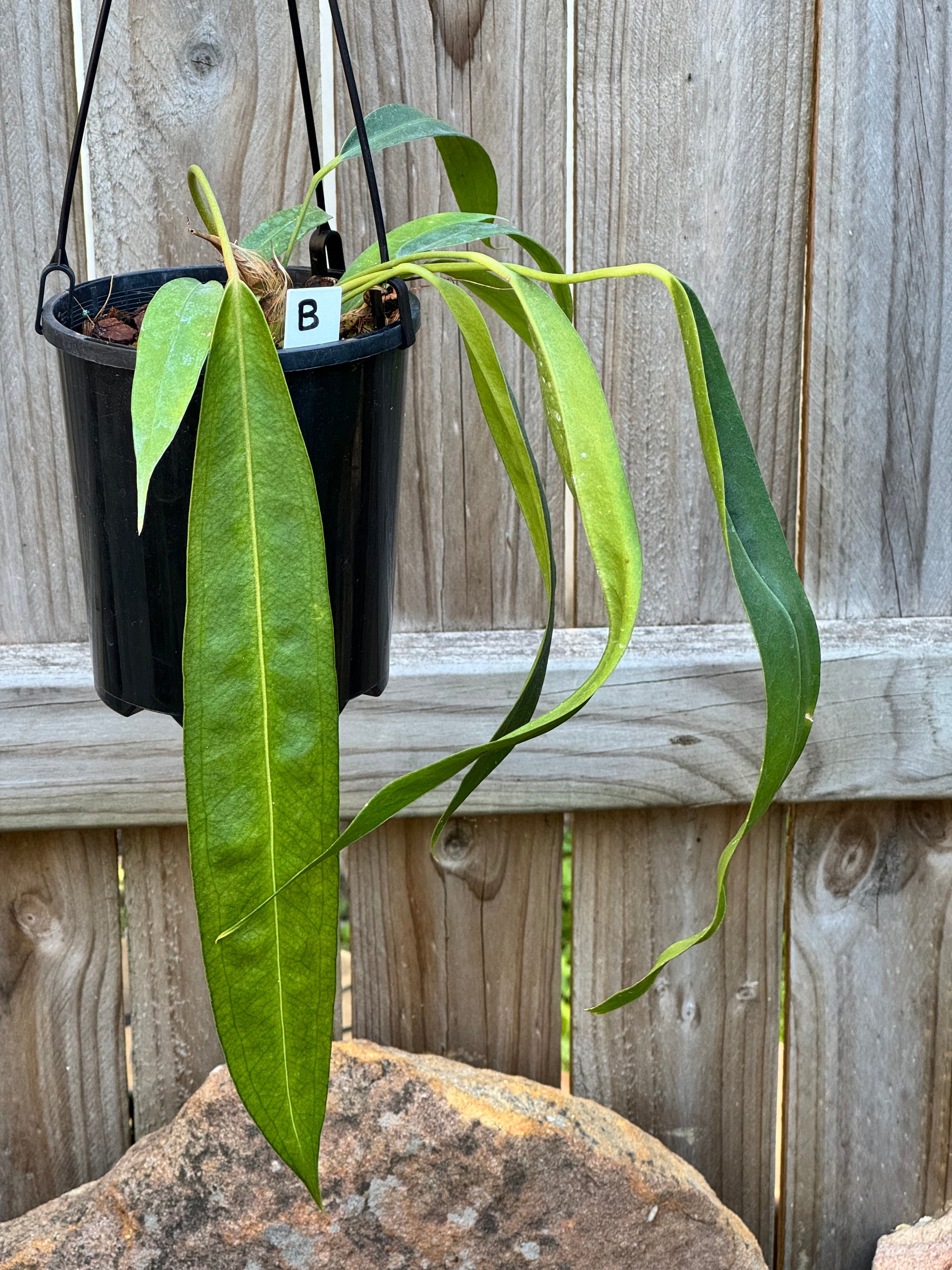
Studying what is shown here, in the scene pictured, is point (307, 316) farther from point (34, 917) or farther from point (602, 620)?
point (34, 917)

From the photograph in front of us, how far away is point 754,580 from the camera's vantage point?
60 cm

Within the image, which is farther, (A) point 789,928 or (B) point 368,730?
(A) point 789,928

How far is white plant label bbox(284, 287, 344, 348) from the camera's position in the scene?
65 cm

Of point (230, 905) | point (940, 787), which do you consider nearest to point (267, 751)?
point (230, 905)

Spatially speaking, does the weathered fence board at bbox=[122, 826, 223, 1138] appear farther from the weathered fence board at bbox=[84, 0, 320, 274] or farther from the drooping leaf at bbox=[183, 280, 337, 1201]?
the drooping leaf at bbox=[183, 280, 337, 1201]

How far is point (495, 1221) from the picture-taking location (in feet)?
3.81

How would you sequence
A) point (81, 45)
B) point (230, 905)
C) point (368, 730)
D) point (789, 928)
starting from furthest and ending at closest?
point (789, 928), point (368, 730), point (81, 45), point (230, 905)

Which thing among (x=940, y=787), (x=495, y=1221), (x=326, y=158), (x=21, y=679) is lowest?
(x=495, y=1221)

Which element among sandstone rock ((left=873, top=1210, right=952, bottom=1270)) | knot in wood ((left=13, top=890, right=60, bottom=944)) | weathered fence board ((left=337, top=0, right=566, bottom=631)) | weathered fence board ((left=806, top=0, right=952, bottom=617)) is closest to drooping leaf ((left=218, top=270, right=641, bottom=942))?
weathered fence board ((left=337, top=0, right=566, bottom=631))

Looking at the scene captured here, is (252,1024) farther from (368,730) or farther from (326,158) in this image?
(326,158)

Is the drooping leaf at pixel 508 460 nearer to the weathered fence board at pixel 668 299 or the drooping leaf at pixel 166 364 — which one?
the drooping leaf at pixel 166 364

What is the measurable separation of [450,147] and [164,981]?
2.73 feet

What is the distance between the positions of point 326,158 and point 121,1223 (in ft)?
3.18

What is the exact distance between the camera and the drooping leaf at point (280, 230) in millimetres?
790
